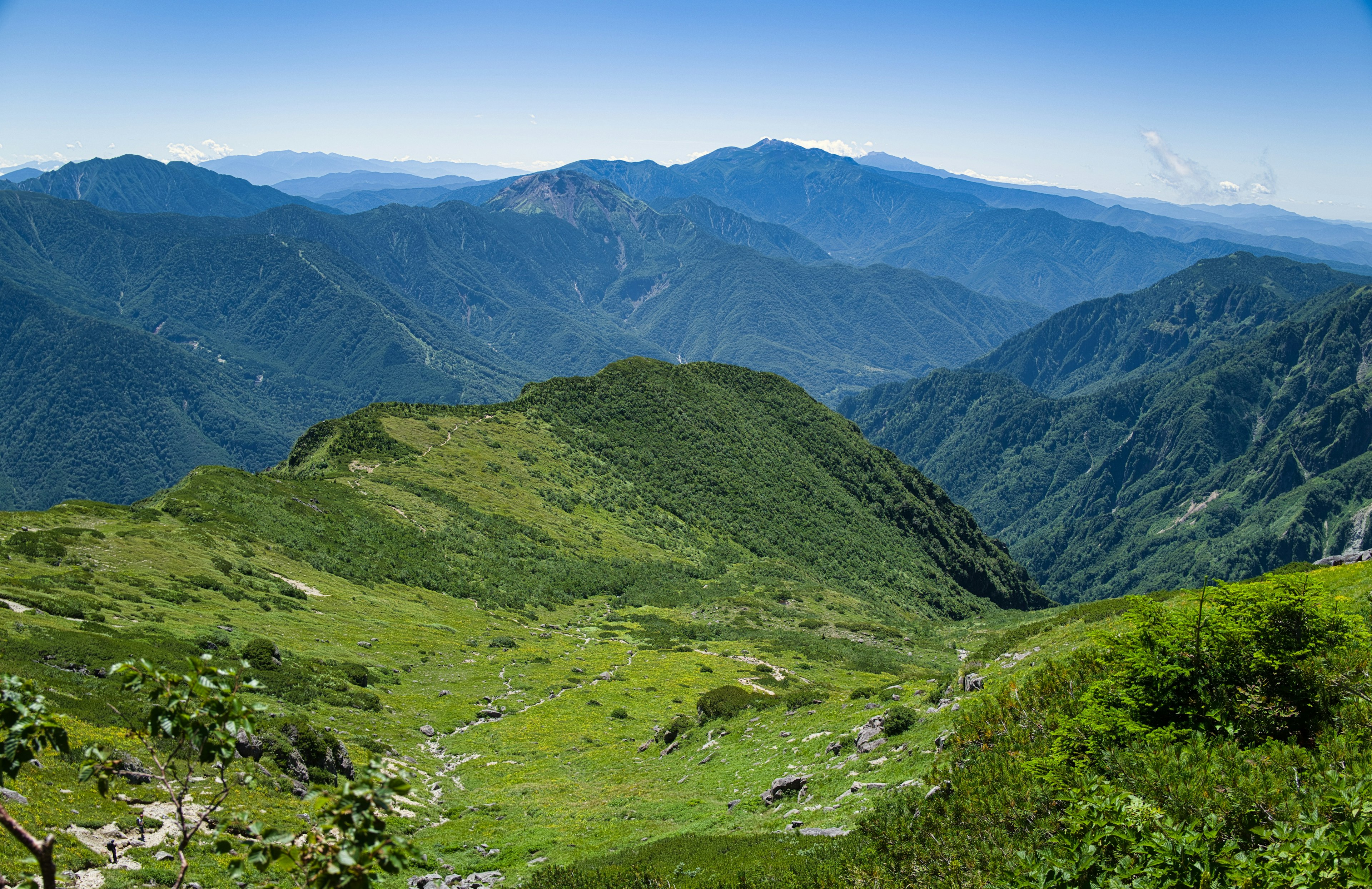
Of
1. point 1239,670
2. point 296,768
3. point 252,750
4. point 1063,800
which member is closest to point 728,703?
point 296,768

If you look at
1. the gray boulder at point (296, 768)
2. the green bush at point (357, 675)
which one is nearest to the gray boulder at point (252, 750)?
the gray boulder at point (296, 768)

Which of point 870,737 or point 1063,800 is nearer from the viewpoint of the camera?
point 1063,800

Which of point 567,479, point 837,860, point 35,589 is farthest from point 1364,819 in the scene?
point 567,479

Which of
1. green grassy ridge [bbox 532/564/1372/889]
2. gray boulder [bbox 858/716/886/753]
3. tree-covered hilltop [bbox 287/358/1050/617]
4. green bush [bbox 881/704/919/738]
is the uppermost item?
green grassy ridge [bbox 532/564/1372/889]

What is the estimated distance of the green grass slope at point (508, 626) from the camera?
2380 cm

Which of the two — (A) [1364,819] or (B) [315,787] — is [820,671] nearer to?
(A) [1364,819]

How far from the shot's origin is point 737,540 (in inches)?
4690

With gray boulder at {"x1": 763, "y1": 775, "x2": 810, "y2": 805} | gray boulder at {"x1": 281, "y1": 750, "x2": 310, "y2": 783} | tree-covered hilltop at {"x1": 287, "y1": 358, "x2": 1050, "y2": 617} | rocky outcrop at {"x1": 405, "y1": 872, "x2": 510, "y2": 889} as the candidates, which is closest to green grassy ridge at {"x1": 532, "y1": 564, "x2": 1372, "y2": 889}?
rocky outcrop at {"x1": 405, "y1": 872, "x2": 510, "y2": 889}

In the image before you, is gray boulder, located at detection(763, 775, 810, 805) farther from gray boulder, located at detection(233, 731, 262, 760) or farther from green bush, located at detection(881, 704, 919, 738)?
gray boulder, located at detection(233, 731, 262, 760)

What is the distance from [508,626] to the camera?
61500 millimetres

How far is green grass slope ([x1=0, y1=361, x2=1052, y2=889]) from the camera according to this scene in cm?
2380

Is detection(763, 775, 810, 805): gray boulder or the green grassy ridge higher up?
the green grassy ridge

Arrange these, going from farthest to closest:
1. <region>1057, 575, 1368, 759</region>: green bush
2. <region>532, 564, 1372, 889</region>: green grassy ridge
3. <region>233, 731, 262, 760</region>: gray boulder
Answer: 1. <region>233, 731, 262, 760</region>: gray boulder
2. <region>1057, 575, 1368, 759</region>: green bush
3. <region>532, 564, 1372, 889</region>: green grassy ridge

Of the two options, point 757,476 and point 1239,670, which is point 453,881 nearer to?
point 1239,670
